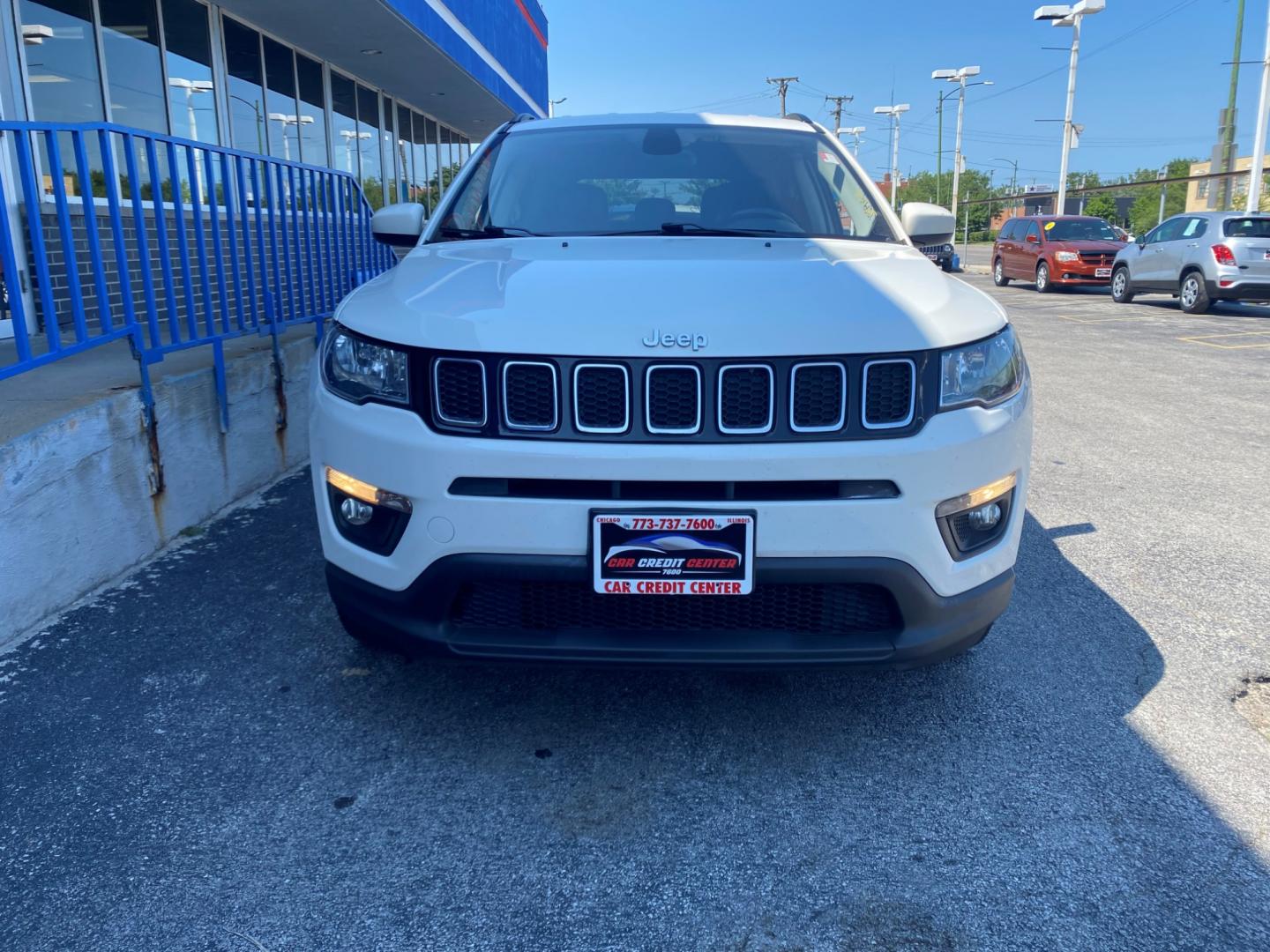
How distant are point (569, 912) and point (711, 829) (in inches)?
16.4

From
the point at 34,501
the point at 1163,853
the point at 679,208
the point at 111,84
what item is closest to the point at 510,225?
the point at 679,208

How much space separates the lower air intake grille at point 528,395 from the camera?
2.22 metres

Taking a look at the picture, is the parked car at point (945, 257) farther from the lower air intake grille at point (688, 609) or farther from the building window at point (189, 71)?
the building window at point (189, 71)

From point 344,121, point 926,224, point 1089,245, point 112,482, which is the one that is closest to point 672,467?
point 926,224

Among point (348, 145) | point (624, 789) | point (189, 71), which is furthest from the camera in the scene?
point (348, 145)

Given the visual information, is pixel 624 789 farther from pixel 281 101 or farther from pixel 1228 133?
pixel 1228 133

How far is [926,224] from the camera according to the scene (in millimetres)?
3580

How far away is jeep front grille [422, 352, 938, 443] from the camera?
2207 mm

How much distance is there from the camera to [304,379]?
5.67 metres

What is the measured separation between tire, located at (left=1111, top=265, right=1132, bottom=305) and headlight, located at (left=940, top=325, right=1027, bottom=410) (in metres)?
17.7

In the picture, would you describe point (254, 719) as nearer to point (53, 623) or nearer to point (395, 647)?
point (395, 647)

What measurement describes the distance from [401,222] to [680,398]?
194 centimetres

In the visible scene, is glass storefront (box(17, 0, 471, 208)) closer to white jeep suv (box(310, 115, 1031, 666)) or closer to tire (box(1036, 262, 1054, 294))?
white jeep suv (box(310, 115, 1031, 666))

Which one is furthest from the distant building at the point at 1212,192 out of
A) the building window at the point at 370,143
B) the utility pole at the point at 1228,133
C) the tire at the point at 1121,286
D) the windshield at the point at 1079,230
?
the building window at the point at 370,143
